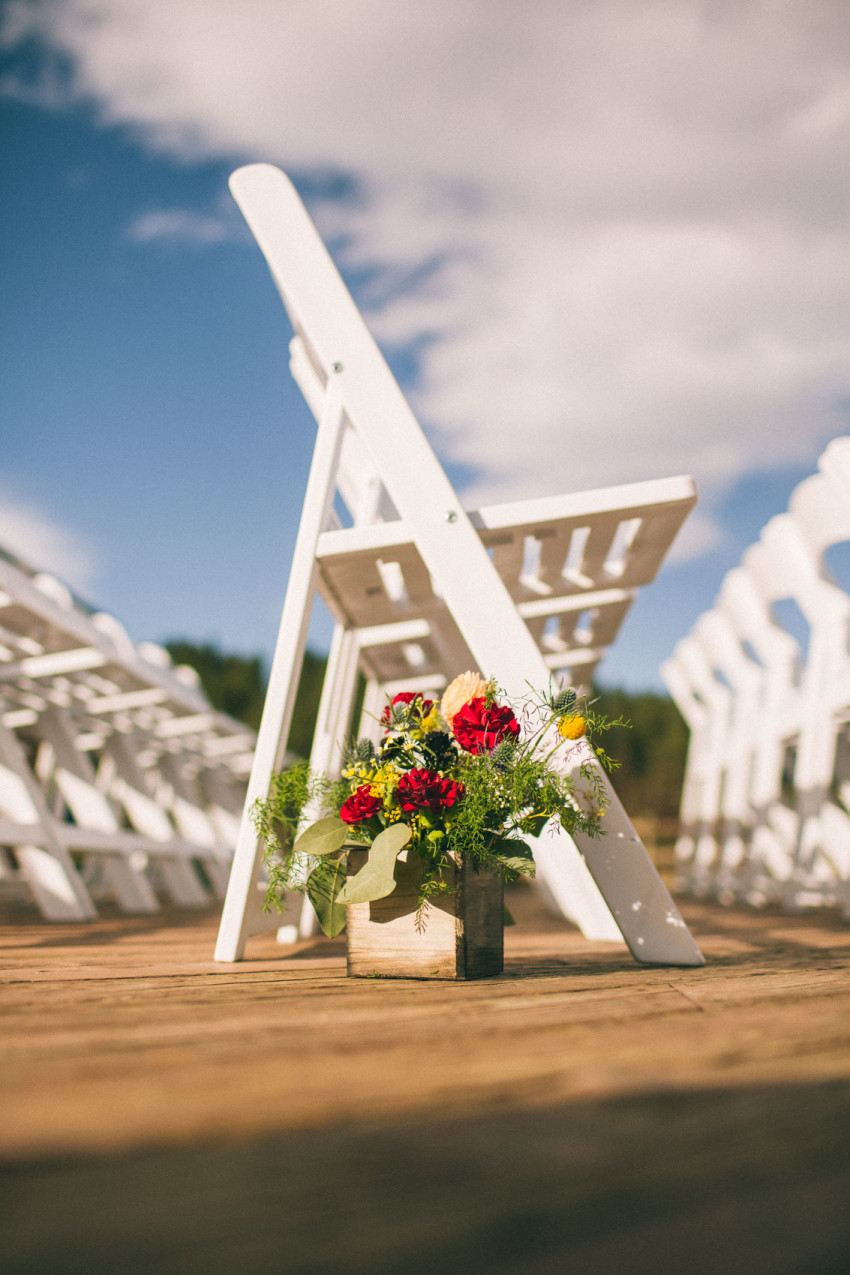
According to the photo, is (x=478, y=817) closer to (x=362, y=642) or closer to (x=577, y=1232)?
(x=577, y=1232)

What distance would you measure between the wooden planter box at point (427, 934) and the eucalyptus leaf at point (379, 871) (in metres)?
0.07

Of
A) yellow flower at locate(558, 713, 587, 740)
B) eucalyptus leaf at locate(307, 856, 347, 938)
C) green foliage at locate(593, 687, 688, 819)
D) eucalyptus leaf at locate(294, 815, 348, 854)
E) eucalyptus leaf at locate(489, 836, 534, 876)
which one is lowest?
eucalyptus leaf at locate(307, 856, 347, 938)

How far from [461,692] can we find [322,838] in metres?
0.45

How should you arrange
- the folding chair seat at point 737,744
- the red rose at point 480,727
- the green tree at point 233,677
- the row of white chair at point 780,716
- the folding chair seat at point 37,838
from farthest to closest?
the green tree at point 233,677 < the folding chair seat at point 737,744 < the row of white chair at point 780,716 < the folding chair seat at point 37,838 < the red rose at point 480,727

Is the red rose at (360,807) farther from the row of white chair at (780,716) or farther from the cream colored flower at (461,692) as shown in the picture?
the row of white chair at (780,716)

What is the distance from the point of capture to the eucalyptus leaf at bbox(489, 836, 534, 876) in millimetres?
1864

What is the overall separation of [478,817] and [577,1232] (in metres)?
1.24

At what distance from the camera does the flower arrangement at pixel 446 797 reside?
6.02ft

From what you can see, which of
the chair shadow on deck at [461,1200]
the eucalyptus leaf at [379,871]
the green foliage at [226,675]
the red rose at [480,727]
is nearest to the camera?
the chair shadow on deck at [461,1200]

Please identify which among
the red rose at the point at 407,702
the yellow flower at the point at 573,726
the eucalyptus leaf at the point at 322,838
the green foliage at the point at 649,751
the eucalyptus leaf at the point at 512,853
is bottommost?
the eucalyptus leaf at the point at 512,853

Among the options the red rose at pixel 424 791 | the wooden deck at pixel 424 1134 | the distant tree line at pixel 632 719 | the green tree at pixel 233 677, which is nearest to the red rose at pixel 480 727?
the red rose at pixel 424 791

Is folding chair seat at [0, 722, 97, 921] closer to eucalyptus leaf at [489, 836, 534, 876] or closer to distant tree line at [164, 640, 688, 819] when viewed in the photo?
eucalyptus leaf at [489, 836, 534, 876]

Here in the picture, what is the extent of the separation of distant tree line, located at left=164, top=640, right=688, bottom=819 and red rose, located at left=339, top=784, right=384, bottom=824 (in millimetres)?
10723

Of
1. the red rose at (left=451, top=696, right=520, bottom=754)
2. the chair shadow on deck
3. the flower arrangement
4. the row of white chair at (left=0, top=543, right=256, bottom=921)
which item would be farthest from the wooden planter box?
the row of white chair at (left=0, top=543, right=256, bottom=921)
